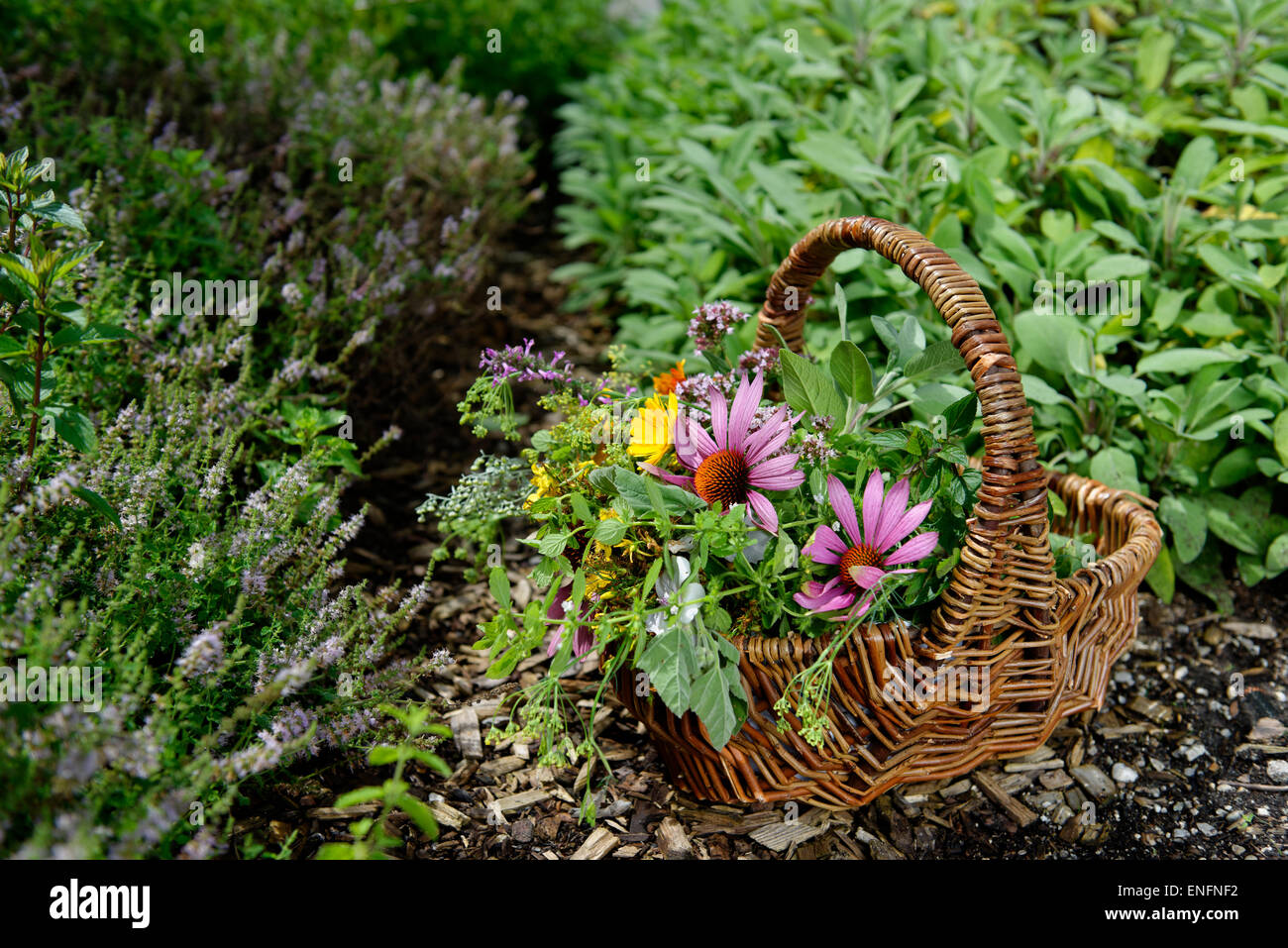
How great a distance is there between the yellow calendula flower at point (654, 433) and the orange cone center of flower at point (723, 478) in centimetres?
8

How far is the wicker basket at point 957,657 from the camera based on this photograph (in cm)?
138

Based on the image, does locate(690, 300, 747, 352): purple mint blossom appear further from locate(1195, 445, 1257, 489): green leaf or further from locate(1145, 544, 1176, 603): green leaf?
locate(1195, 445, 1257, 489): green leaf

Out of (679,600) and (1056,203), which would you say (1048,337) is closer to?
(1056,203)

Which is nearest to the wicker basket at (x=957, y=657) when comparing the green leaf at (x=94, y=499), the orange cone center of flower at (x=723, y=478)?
the orange cone center of flower at (x=723, y=478)

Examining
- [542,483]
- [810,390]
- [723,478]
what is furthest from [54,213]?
[810,390]

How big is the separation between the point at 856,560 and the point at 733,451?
0.27 meters

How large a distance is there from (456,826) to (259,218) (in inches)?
72.7

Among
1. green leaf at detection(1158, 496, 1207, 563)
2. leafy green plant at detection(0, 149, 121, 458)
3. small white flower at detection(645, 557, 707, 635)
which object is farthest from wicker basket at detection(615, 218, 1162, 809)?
leafy green plant at detection(0, 149, 121, 458)

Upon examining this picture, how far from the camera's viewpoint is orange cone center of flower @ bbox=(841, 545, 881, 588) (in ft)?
4.73

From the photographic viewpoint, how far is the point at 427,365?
2.93 meters

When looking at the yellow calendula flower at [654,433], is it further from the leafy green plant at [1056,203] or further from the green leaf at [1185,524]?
the green leaf at [1185,524]

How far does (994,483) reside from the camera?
1.36 m
